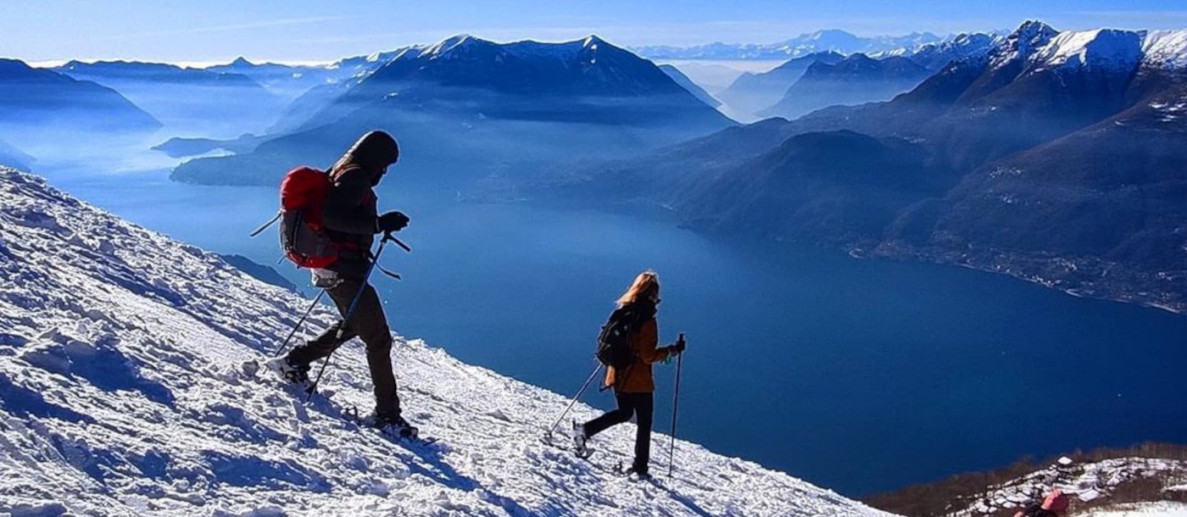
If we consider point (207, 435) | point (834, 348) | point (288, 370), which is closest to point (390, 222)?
point (288, 370)

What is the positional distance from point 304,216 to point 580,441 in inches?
142

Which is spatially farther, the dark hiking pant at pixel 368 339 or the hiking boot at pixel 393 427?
the hiking boot at pixel 393 427

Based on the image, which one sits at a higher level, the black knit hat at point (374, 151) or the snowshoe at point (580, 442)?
the black knit hat at point (374, 151)

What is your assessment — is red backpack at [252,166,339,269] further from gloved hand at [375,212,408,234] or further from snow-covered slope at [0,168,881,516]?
snow-covered slope at [0,168,881,516]

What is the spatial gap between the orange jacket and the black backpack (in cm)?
6

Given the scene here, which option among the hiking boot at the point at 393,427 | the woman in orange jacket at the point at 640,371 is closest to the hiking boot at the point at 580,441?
the woman in orange jacket at the point at 640,371

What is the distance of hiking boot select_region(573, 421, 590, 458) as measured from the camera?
802cm

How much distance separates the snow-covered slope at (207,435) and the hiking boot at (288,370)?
0.67ft

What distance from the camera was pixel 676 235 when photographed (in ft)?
613

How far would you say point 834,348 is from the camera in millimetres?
94562

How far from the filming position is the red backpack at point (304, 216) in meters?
5.71

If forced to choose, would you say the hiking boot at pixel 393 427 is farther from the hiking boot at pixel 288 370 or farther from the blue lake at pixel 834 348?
the blue lake at pixel 834 348

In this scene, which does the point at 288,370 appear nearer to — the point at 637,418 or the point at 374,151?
the point at 374,151

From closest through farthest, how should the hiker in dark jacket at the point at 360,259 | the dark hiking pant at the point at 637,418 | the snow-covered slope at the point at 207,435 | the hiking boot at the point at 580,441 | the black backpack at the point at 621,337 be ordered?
the snow-covered slope at the point at 207,435 < the hiker in dark jacket at the point at 360,259 < the black backpack at the point at 621,337 < the dark hiking pant at the point at 637,418 < the hiking boot at the point at 580,441
